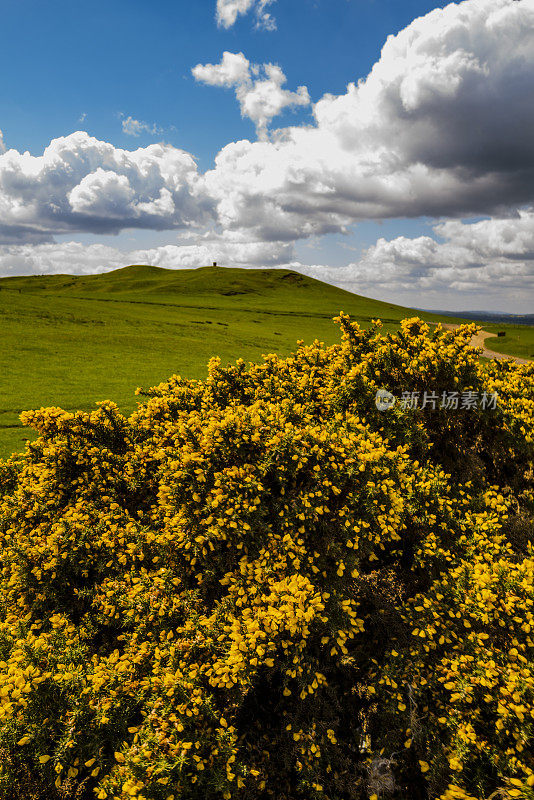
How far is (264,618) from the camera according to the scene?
5.98 m

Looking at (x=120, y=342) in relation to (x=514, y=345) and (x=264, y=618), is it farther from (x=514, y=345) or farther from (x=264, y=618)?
(x=514, y=345)

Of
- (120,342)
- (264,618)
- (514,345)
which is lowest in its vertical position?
(264,618)

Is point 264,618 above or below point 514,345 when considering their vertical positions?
below

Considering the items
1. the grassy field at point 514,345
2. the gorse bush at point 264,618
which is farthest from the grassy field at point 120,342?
the gorse bush at point 264,618

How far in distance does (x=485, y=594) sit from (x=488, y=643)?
0.94 meters

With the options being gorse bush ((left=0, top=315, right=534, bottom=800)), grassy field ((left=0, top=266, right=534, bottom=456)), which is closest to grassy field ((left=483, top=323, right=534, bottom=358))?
grassy field ((left=0, top=266, right=534, bottom=456))

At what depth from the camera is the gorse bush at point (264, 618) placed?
5.41 m

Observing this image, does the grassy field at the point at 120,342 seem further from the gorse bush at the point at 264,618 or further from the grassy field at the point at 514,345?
the gorse bush at the point at 264,618

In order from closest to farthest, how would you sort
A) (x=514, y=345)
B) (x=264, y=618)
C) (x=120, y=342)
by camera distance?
(x=264, y=618), (x=120, y=342), (x=514, y=345)

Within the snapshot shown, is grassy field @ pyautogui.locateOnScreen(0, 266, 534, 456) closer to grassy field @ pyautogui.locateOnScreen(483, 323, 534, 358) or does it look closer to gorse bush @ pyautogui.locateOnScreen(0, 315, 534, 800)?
grassy field @ pyautogui.locateOnScreen(483, 323, 534, 358)

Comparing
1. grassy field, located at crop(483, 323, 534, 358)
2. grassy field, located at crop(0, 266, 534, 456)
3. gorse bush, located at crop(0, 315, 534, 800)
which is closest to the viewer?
gorse bush, located at crop(0, 315, 534, 800)

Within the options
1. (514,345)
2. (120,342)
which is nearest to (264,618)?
(120,342)

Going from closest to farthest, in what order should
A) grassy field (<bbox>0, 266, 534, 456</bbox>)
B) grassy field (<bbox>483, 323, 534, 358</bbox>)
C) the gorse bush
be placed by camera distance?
the gorse bush < grassy field (<bbox>0, 266, 534, 456</bbox>) < grassy field (<bbox>483, 323, 534, 358</bbox>)

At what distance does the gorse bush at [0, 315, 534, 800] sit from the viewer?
5406 millimetres
